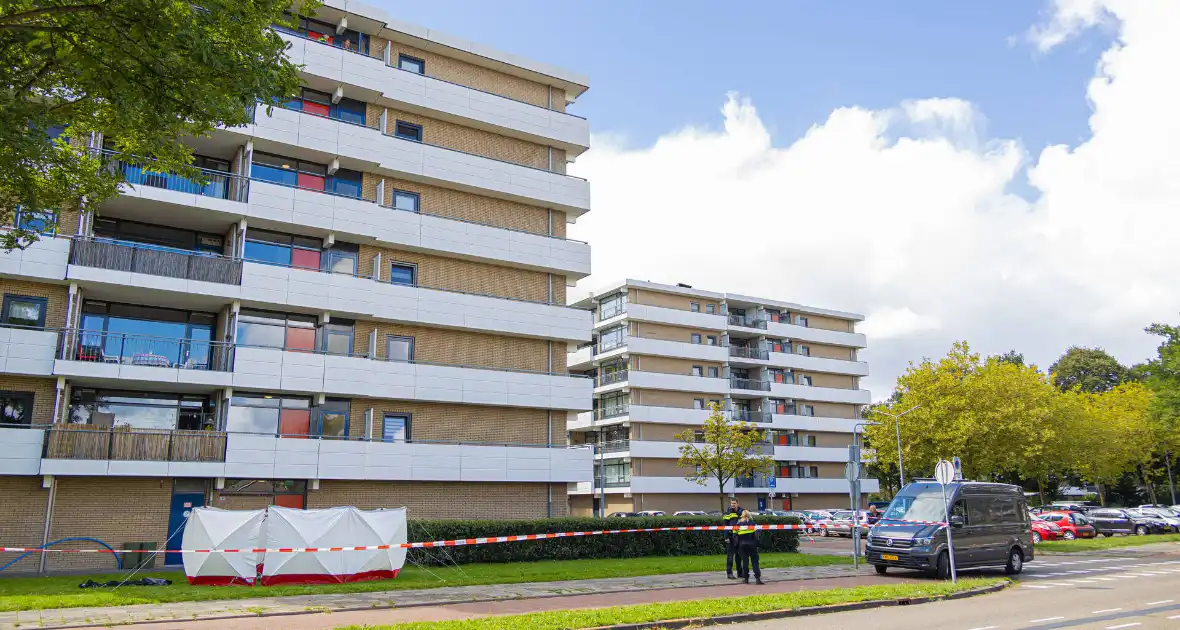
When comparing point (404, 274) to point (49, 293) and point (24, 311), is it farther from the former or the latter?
point (24, 311)

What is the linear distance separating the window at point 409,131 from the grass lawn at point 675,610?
21743mm

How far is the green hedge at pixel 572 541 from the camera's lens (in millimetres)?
23141

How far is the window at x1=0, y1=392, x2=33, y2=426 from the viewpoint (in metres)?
22.1

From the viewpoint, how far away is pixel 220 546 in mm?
17375

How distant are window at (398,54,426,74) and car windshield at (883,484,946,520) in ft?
74.3

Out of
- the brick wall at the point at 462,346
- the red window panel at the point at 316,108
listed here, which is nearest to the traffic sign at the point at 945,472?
→ the brick wall at the point at 462,346

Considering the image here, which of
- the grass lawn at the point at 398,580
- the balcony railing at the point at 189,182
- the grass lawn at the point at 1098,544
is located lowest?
the grass lawn at the point at 1098,544

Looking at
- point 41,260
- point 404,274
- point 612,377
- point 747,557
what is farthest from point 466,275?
point 612,377

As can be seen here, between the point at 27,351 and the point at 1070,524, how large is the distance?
4253 centimetres

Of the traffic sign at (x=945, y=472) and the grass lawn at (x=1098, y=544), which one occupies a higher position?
the traffic sign at (x=945, y=472)

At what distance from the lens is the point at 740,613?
1316 cm

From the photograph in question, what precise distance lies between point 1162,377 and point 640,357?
99.6 ft

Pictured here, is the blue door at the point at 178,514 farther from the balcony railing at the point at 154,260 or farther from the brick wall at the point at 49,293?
the balcony railing at the point at 154,260

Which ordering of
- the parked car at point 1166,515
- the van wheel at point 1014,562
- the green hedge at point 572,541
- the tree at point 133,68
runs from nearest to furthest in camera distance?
the tree at point 133,68 → the van wheel at point 1014,562 → the green hedge at point 572,541 → the parked car at point 1166,515
